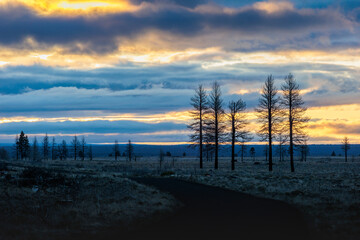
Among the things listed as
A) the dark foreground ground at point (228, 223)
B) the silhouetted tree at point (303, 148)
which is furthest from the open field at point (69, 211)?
the silhouetted tree at point (303, 148)

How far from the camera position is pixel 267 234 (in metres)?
10.5

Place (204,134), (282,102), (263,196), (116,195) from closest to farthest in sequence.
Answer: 1. (116,195)
2. (263,196)
3. (282,102)
4. (204,134)

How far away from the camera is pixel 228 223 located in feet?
39.8

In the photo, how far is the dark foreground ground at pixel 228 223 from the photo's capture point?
10415 mm

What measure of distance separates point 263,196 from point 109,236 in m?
11.7

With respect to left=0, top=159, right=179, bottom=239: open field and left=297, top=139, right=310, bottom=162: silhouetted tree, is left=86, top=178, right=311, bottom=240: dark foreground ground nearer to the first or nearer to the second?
left=0, top=159, right=179, bottom=239: open field

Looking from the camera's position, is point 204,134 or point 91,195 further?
point 204,134

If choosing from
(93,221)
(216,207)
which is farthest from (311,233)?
(93,221)

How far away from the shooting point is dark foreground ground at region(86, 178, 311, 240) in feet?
34.2

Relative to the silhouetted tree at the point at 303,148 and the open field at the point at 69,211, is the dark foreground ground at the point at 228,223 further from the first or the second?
the silhouetted tree at the point at 303,148

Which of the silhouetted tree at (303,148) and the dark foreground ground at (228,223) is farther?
the silhouetted tree at (303,148)

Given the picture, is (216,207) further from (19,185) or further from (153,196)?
(19,185)

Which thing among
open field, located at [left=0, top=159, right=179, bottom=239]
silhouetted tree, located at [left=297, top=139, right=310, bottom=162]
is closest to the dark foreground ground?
open field, located at [left=0, top=159, right=179, bottom=239]

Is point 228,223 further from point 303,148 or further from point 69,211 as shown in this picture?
point 303,148
